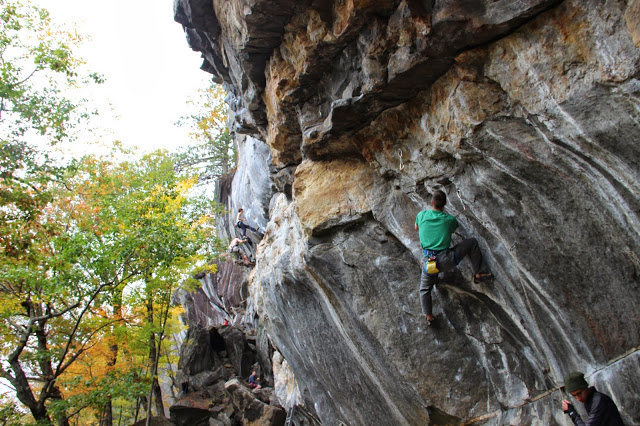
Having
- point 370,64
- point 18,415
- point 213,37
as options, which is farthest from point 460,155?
point 18,415

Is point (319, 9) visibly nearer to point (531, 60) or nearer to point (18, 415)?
point (531, 60)

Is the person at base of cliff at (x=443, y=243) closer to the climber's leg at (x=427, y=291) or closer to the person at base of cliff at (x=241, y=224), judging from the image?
the climber's leg at (x=427, y=291)

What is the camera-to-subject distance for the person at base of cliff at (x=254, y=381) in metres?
15.6

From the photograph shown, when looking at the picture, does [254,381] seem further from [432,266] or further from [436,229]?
[436,229]

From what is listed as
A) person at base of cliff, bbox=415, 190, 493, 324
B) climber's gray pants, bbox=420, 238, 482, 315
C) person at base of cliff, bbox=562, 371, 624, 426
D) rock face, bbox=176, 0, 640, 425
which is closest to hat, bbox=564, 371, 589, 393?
person at base of cliff, bbox=562, 371, 624, 426

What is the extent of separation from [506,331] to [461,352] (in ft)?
2.55

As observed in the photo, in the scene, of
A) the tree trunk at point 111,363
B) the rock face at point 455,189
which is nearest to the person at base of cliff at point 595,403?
the rock face at point 455,189

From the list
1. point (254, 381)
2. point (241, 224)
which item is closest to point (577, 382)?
point (254, 381)

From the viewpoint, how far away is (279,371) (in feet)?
44.5

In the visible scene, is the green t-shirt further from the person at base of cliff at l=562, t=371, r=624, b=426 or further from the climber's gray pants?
the person at base of cliff at l=562, t=371, r=624, b=426

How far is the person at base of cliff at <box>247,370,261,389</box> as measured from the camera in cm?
1560

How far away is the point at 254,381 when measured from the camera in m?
16.1

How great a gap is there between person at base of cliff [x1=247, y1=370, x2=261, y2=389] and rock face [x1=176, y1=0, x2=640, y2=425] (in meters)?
6.71

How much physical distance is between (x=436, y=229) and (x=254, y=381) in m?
12.7
